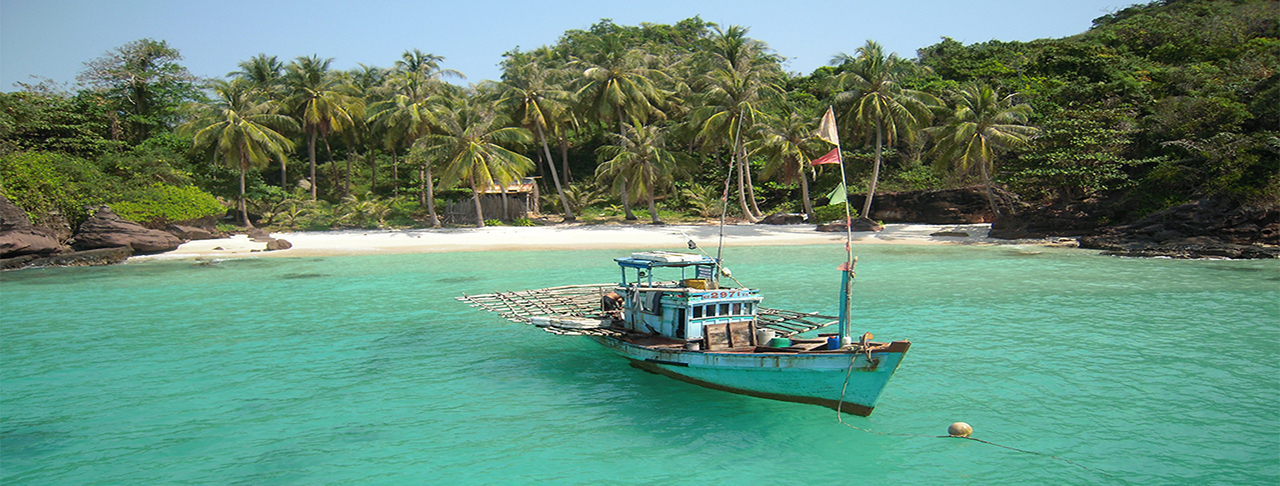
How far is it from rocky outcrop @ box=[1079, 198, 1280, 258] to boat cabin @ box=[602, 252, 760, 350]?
26.0m

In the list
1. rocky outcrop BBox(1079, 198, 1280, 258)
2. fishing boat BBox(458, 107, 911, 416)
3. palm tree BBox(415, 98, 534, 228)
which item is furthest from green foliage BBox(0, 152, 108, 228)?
rocky outcrop BBox(1079, 198, 1280, 258)

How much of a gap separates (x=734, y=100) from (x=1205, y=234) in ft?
Result: 73.6

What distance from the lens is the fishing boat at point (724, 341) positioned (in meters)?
10.6

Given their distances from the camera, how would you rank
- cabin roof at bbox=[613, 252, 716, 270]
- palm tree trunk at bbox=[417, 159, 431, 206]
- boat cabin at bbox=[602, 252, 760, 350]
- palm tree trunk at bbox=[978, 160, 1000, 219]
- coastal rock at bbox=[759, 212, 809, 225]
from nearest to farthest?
1. boat cabin at bbox=[602, 252, 760, 350]
2. cabin roof at bbox=[613, 252, 716, 270]
3. palm tree trunk at bbox=[978, 160, 1000, 219]
4. coastal rock at bbox=[759, 212, 809, 225]
5. palm tree trunk at bbox=[417, 159, 431, 206]

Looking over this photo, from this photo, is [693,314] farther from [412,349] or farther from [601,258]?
[601,258]

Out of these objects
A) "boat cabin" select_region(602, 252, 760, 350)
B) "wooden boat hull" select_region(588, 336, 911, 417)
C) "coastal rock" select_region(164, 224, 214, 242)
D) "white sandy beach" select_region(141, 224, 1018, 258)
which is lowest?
"wooden boat hull" select_region(588, 336, 911, 417)

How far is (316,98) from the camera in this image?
149 ft

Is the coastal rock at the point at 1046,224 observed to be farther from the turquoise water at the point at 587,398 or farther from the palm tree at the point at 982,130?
the turquoise water at the point at 587,398

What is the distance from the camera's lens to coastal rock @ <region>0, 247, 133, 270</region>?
→ 32188 millimetres

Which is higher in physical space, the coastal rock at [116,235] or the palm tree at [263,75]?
the palm tree at [263,75]

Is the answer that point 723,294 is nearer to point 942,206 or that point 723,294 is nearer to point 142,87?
point 942,206

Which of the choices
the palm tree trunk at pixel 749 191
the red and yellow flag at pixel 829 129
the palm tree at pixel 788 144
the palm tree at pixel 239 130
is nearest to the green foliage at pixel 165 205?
the palm tree at pixel 239 130

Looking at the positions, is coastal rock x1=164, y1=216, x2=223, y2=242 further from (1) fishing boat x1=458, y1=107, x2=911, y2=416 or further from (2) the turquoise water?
(1) fishing boat x1=458, y1=107, x2=911, y2=416

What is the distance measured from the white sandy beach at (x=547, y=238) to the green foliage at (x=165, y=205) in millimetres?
2164
